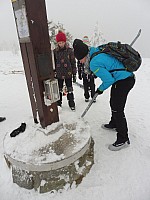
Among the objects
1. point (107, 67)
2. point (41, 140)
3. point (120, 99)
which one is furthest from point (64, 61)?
point (41, 140)

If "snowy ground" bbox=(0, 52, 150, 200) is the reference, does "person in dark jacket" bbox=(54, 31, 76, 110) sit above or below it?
above

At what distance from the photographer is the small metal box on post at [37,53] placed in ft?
5.56

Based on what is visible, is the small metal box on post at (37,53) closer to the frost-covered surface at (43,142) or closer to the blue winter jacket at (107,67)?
the frost-covered surface at (43,142)

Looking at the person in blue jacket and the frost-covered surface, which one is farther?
the person in blue jacket

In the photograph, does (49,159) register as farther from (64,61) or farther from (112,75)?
(64,61)

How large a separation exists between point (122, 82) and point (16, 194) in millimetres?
1909

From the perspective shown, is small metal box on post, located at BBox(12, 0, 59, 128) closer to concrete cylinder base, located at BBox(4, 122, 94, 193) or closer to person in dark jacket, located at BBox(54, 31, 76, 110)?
concrete cylinder base, located at BBox(4, 122, 94, 193)

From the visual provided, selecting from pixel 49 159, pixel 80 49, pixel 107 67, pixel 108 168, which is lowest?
pixel 108 168

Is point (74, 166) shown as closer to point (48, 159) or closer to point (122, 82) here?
point (48, 159)

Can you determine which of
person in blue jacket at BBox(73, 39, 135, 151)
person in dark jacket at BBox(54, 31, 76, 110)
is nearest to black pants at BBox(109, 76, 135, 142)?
person in blue jacket at BBox(73, 39, 135, 151)

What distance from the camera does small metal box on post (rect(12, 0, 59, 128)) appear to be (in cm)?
169

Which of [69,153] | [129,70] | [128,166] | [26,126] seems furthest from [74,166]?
[129,70]

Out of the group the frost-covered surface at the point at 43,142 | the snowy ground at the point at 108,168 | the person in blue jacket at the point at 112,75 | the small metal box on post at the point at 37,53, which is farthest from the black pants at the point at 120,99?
the small metal box on post at the point at 37,53

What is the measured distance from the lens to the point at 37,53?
6.01ft
